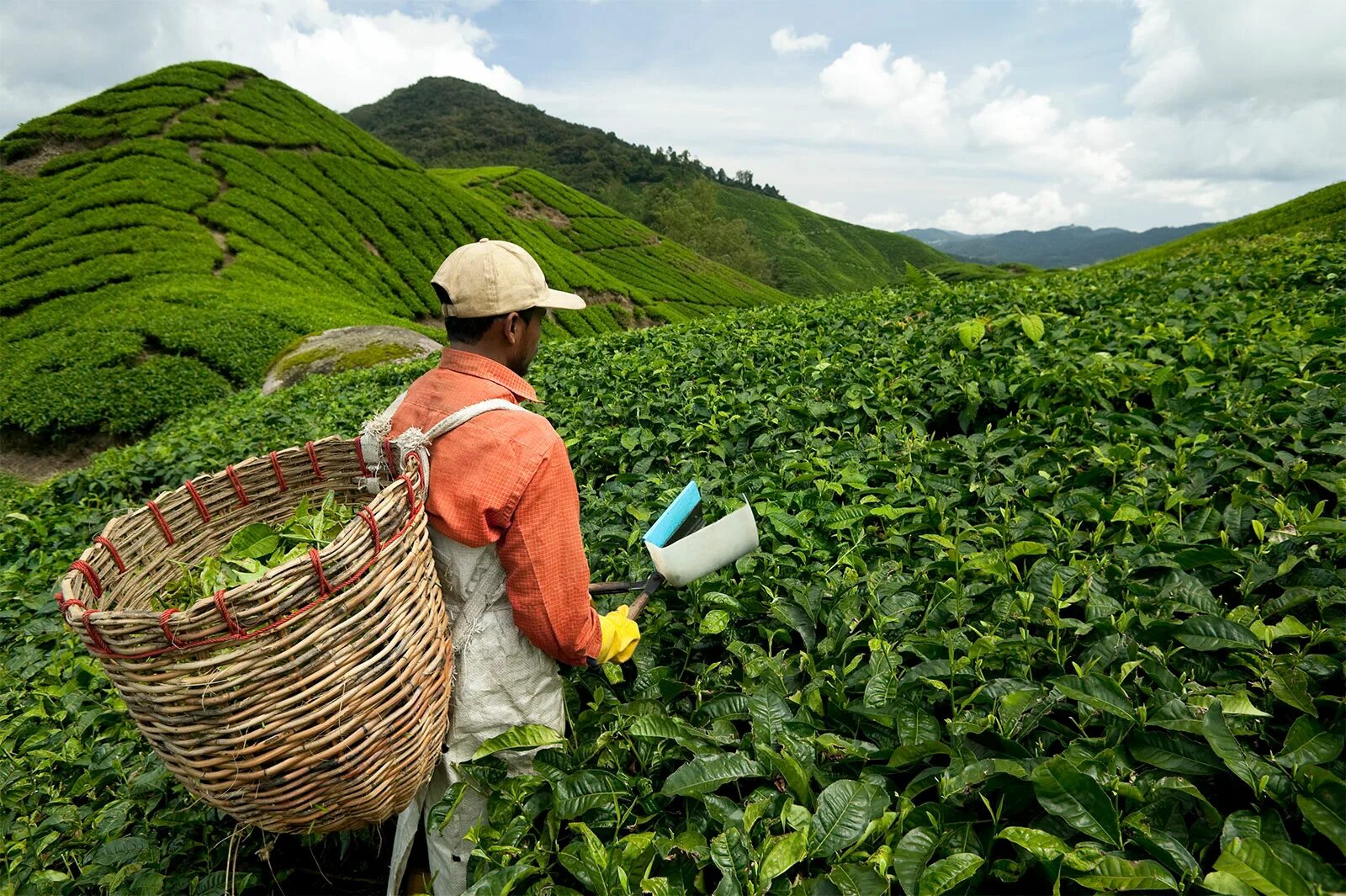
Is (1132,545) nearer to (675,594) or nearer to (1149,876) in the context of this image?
(1149,876)

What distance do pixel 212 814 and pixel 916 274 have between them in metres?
7.51

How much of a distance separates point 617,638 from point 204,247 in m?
29.5

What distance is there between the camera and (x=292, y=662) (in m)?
1.41

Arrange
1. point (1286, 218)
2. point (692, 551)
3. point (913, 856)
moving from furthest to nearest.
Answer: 1. point (1286, 218)
2. point (692, 551)
3. point (913, 856)

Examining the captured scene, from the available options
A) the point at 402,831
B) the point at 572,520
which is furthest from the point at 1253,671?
the point at 402,831

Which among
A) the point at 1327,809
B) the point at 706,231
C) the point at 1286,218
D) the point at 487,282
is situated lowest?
the point at 1327,809

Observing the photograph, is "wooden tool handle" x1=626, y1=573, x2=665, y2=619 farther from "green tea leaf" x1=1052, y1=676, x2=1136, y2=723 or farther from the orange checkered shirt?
"green tea leaf" x1=1052, y1=676, x2=1136, y2=723

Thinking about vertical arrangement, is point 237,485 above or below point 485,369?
below

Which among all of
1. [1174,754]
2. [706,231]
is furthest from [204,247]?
[706,231]

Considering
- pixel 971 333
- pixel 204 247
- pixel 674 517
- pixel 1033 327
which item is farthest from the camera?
pixel 204 247

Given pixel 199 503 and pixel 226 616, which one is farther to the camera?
pixel 199 503

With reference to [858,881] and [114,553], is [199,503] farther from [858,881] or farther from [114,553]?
[858,881]

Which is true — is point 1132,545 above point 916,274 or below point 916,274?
below

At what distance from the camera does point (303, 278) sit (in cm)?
2652
